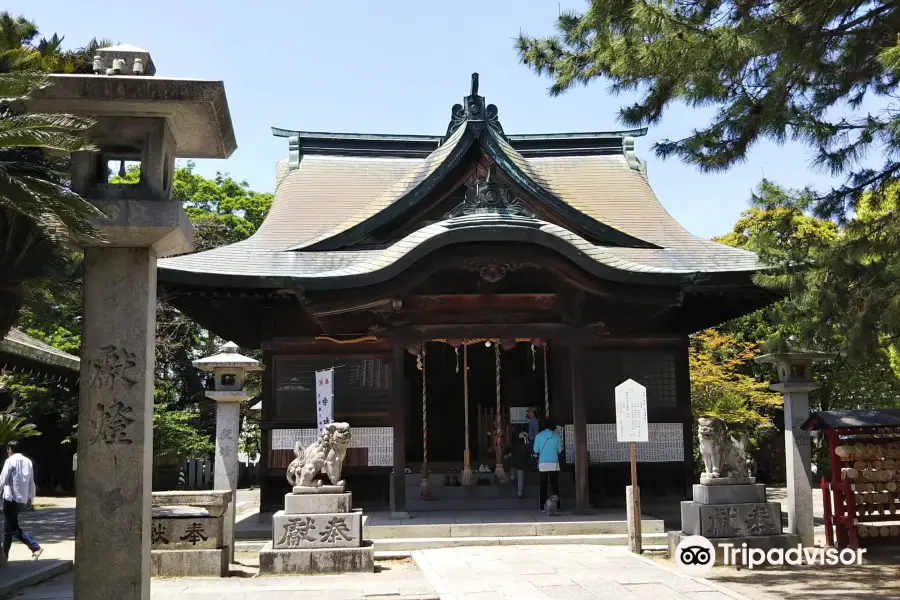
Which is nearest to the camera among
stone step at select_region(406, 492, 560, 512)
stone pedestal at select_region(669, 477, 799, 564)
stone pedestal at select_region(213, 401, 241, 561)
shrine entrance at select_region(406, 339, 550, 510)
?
stone pedestal at select_region(669, 477, 799, 564)

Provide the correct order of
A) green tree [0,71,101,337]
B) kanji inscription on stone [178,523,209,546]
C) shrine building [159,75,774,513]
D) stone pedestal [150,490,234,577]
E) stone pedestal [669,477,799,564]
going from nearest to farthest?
green tree [0,71,101,337], stone pedestal [150,490,234,577], kanji inscription on stone [178,523,209,546], stone pedestal [669,477,799,564], shrine building [159,75,774,513]

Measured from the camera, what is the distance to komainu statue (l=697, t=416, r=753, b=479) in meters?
10.6

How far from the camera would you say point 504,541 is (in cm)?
1182

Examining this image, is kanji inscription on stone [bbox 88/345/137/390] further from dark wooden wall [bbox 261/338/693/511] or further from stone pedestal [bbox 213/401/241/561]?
dark wooden wall [bbox 261/338/693/511]

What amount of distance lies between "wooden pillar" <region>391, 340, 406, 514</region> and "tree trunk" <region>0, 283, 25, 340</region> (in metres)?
5.93

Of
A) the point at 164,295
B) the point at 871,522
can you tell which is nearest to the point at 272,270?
the point at 164,295

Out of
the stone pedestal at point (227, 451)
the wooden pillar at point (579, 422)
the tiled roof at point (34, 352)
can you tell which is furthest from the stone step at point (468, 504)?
the tiled roof at point (34, 352)

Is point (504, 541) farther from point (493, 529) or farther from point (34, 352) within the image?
point (34, 352)

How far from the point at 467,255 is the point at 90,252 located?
24.5 ft

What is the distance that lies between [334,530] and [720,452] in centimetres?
496

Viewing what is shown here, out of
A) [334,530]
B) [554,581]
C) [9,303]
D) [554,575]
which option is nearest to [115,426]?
[9,303]

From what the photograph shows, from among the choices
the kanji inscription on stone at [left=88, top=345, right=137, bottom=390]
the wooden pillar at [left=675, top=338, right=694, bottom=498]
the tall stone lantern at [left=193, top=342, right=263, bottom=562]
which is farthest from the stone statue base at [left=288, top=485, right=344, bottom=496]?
the wooden pillar at [left=675, top=338, right=694, bottom=498]

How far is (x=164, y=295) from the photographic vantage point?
1400 centimetres

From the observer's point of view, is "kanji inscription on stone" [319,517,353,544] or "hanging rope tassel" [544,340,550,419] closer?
"kanji inscription on stone" [319,517,353,544]
